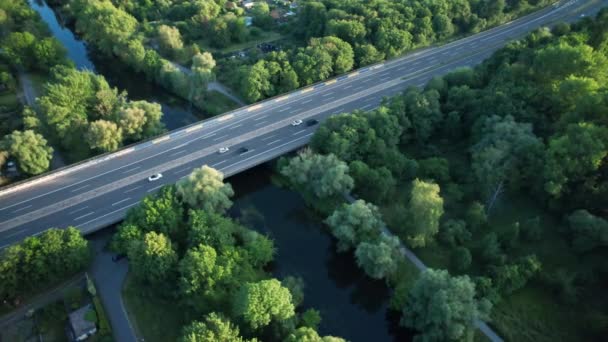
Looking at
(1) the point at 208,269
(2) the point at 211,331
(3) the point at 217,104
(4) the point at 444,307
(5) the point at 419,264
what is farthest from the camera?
(3) the point at 217,104

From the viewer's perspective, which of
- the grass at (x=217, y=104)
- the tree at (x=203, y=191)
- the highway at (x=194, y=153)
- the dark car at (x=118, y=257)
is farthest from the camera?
the grass at (x=217, y=104)

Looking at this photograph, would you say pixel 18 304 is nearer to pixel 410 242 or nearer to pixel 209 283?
pixel 209 283

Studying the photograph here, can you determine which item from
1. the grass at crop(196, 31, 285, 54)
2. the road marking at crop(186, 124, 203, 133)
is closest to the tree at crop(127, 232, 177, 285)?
the road marking at crop(186, 124, 203, 133)

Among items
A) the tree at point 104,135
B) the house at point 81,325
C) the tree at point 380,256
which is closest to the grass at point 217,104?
the tree at point 104,135

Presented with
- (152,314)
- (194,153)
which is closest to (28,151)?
(194,153)

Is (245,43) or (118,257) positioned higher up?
(245,43)

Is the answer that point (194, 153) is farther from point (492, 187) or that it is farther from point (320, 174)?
point (492, 187)

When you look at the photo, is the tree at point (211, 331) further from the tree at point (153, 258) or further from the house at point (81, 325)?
the house at point (81, 325)
